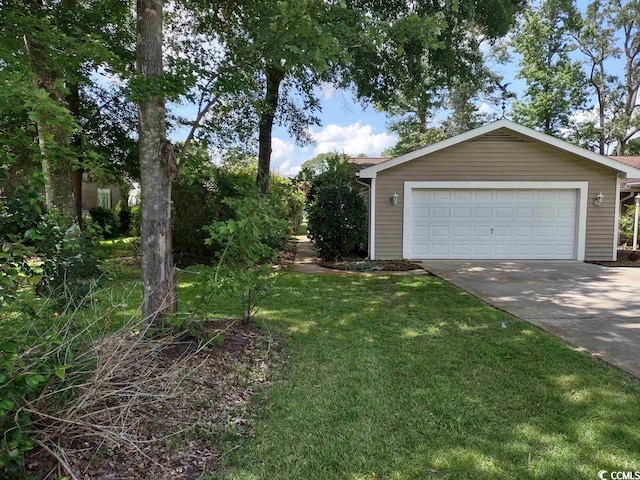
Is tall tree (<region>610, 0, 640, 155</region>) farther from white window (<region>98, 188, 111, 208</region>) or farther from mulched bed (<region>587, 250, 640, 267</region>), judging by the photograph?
white window (<region>98, 188, 111, 208</region>)

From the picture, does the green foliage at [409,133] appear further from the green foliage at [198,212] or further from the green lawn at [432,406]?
the green lawn at [432,406]

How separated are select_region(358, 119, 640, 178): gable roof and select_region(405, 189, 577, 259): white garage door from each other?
1.00 metres

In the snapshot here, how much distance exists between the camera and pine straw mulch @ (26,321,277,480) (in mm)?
2150

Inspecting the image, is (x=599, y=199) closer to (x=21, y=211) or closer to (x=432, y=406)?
(x=432, y=406)

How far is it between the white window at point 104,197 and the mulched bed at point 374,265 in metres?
16.7

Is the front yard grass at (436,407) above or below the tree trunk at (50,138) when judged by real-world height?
below

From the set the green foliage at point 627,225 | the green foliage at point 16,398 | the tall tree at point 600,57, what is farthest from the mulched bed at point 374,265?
the tall tree at point 600,57

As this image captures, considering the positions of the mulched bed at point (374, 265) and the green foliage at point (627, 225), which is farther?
the green foliage at point (627, 225)

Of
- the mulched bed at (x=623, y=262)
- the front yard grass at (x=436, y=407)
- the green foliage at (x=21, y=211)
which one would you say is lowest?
the front yard grass at (x=436, y=407)

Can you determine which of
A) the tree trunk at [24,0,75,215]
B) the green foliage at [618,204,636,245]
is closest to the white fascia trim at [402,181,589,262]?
the green foliage at [618,204,636,245]

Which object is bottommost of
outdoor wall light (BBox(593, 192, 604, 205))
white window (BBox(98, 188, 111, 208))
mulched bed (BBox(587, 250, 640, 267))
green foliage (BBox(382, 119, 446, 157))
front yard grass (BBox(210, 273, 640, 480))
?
front yard grass (BBox(210, 273, 640, 480))

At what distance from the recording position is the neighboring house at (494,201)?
35.4ft

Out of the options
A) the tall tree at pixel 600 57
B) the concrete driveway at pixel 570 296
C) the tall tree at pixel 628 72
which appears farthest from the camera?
the tall tree at pixel 600 57

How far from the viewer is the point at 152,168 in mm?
3812
